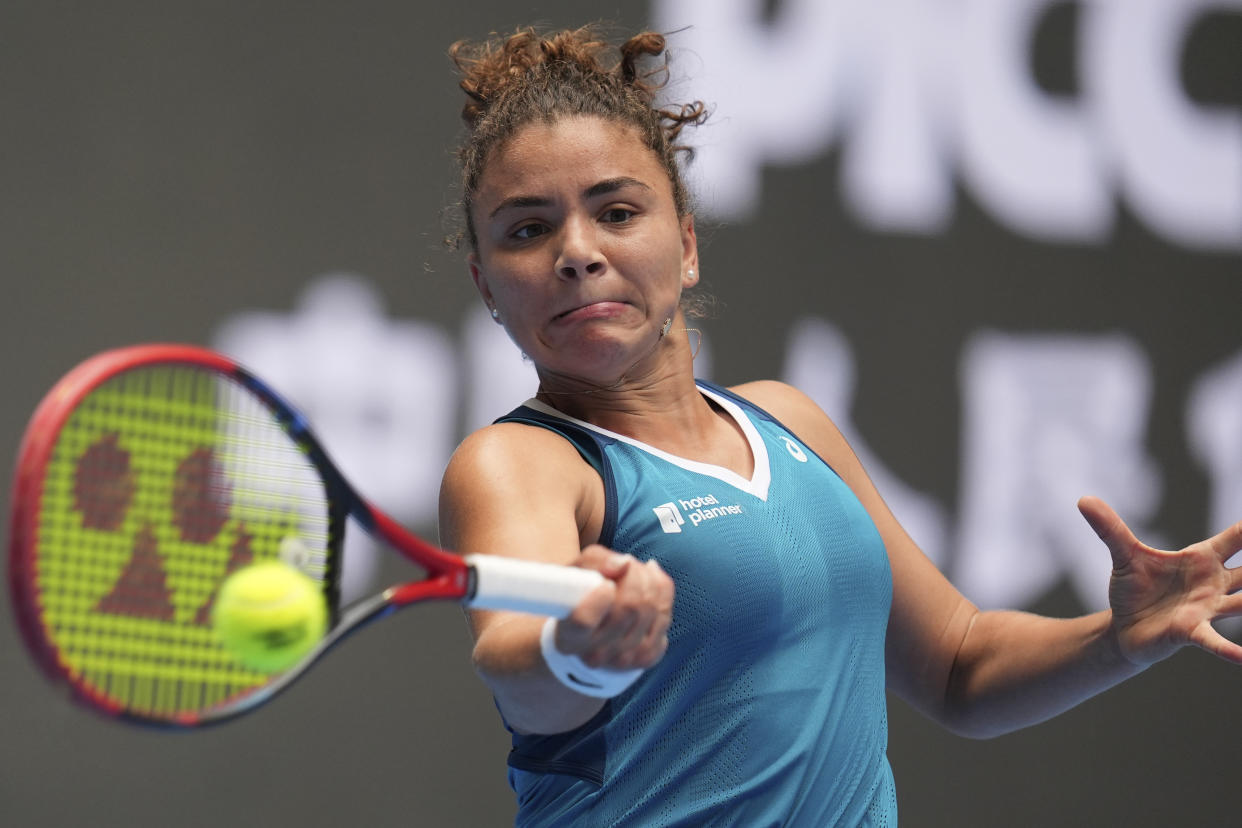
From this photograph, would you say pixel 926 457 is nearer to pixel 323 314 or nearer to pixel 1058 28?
pixel 1058 28

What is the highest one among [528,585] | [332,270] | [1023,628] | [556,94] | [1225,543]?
[556,94]

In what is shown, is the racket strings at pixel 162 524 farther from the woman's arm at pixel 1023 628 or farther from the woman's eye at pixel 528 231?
the woman's arm at pixel 1023 628

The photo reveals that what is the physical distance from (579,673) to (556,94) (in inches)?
23.4

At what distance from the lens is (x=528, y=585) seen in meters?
0.88

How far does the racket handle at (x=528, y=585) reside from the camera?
2.87ft

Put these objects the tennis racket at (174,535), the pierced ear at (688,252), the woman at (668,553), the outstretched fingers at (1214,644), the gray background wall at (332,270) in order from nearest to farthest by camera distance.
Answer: the tennis racket at (174,535), the woman at (668,553), the outstretched fingers at (1214,644), the pierced ear at (688,252), the gray background wall at (332,270)

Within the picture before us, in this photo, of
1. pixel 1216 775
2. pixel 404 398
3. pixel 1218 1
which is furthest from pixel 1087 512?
pixel 1218 1

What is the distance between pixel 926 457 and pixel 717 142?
831 millimetres

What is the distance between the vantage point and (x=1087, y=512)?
47.8 inches

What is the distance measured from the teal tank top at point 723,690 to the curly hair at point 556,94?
0.28 meters

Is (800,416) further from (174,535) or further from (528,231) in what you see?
(174,535)

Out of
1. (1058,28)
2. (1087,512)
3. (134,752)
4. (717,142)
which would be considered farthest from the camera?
(1058,28)

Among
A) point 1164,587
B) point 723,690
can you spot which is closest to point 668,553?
point 723,690

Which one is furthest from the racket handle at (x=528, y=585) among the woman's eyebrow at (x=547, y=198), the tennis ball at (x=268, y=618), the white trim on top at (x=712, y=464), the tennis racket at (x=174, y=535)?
the woman's eyebrow at (x=547, y=198)
